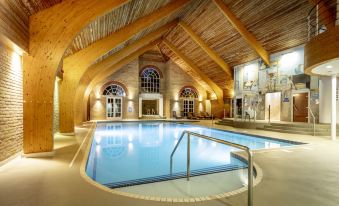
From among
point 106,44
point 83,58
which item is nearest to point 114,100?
point 83,58

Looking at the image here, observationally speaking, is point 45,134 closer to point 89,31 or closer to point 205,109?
point 89,31

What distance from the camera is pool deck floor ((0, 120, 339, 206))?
2455 mm

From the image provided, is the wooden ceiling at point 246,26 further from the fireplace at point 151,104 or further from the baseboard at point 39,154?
the baseboard at point 39,154

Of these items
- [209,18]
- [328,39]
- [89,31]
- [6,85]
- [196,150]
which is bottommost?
[196,150]

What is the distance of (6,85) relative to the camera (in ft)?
13.5

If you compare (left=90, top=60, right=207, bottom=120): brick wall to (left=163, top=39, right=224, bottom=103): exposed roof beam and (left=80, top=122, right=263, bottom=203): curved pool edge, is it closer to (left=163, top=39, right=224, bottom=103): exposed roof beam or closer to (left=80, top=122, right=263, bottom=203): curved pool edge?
(left=163, top=39, right=224, bottom=103): exposed roof beam

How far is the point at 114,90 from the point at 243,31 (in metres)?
11.9

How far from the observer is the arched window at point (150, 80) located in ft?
65.9

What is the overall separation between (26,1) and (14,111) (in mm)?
2322

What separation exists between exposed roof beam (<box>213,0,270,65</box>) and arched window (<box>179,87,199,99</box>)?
9483mm

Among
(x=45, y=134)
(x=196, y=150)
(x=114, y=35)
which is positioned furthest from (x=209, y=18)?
(x=45, y=134)

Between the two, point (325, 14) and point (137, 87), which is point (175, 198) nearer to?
point (325, 14)

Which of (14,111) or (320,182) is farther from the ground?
(14,111)

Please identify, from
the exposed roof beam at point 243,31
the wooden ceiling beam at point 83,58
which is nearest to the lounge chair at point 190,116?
the exposed roof beam at point 243,31
